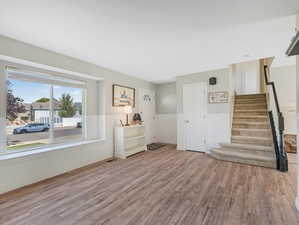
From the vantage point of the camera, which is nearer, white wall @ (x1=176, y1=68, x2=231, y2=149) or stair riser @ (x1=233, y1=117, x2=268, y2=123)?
white wall @ (x1=176, y1=68, x2=231, y2=149)

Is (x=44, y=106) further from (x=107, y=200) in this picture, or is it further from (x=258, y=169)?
(x=258, y=169)

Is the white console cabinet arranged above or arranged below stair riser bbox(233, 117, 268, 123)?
below

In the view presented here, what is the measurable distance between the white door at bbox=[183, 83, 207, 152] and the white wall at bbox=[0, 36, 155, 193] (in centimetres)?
201

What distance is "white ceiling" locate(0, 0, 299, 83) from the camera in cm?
169

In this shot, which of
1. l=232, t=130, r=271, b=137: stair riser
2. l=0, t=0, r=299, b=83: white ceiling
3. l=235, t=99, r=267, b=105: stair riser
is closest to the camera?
l=0, t=0, r=299, b=83: white ceiling

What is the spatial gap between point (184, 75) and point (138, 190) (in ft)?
12.1

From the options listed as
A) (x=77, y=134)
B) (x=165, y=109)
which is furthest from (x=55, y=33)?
(x=165, y=109)

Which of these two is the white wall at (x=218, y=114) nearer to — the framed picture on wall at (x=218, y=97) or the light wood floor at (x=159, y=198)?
the framed picture on wall at (x=218, y=97)

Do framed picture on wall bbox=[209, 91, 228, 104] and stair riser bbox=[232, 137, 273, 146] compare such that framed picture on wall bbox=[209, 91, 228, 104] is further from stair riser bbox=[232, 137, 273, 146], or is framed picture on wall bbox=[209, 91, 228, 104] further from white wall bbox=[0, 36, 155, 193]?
white wall bbox=[0, 36, 155, 193]

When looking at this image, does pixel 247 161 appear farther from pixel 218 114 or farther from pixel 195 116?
pixel 195 116

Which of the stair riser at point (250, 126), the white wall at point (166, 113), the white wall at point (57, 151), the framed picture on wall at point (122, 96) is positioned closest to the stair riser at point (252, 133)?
the stair riser at point (250, 126)

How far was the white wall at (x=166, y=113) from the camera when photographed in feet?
19.0

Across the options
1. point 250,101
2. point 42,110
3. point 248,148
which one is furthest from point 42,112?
point 250,101

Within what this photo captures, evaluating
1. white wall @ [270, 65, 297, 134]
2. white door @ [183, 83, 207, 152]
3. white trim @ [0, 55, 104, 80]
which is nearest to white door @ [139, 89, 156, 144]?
white door @ [183, 83, 207, 152]
